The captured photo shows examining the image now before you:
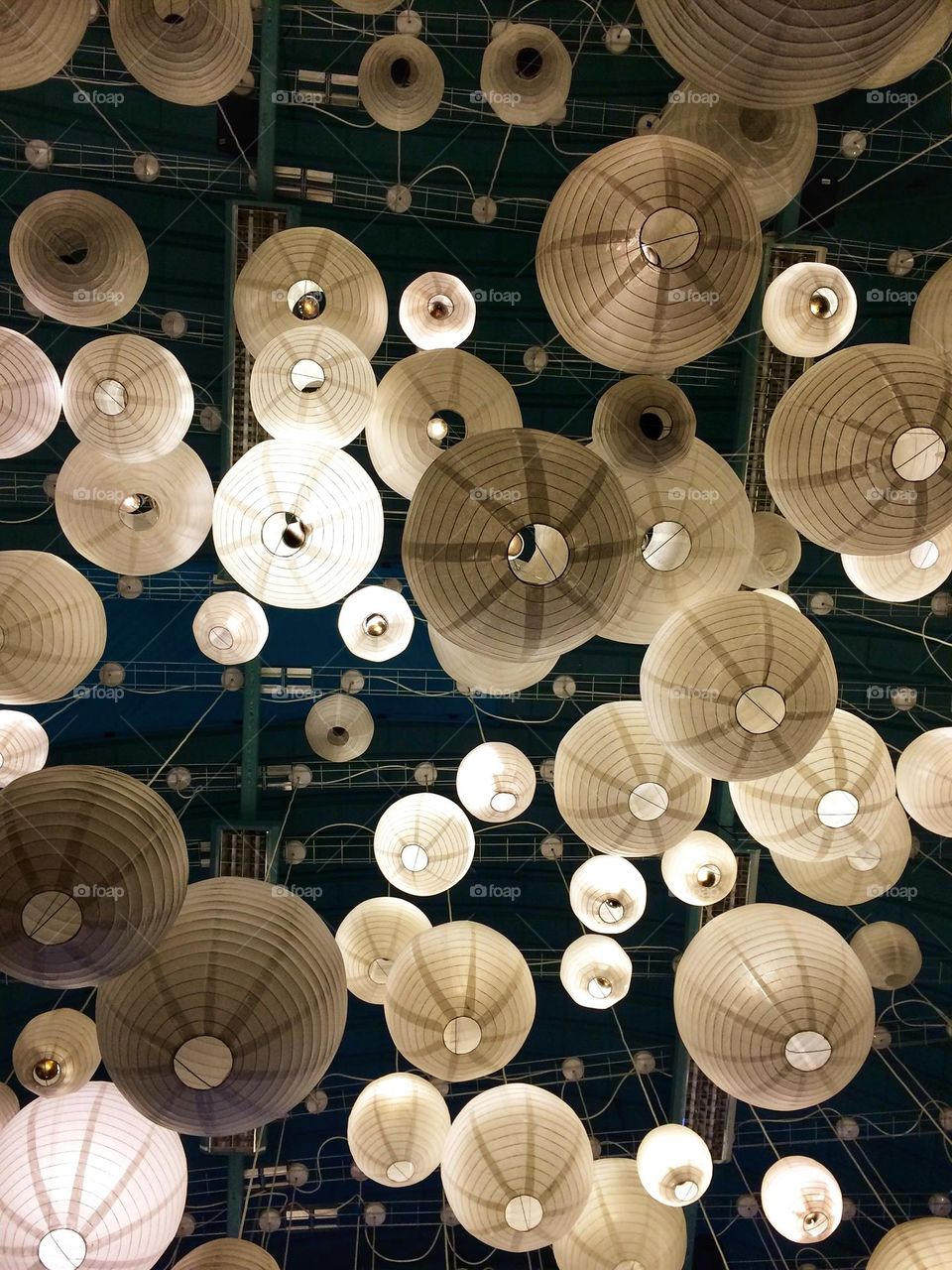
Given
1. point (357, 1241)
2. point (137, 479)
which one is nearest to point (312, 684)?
point (137, 479)

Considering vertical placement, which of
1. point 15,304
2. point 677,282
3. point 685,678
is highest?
point 15,304

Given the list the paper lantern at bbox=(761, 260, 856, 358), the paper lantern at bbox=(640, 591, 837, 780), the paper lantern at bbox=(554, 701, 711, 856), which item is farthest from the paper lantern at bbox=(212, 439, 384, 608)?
the paper lantern at bbox=(761, 260, 856, 358)

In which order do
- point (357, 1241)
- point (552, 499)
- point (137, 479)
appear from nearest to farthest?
point (552, 499) → point (137, 479) → point (357, 1241)

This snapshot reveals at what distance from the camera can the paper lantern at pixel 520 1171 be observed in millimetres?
4129

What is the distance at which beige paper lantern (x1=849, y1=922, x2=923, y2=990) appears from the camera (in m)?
5.92

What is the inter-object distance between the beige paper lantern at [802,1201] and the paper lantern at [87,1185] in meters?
3.61

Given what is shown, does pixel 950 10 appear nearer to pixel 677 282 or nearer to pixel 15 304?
pixel 677 282

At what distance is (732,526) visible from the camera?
14.3 ft

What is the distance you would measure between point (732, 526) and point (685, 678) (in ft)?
3.40

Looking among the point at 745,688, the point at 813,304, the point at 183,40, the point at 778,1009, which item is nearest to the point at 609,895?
the point at 778,1009

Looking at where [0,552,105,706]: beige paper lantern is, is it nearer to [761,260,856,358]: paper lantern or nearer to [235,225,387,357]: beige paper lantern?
[235,225,387,357]: beige paper lantern

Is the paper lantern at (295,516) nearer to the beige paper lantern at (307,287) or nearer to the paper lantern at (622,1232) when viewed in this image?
the beige paper lantern at (307,287)

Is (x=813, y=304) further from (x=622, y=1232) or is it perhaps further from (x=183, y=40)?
(x=622, y=1232)

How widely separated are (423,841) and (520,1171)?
6.14 ft
